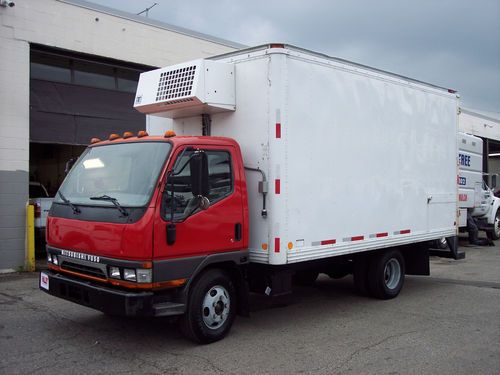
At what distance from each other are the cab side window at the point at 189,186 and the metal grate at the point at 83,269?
94cm

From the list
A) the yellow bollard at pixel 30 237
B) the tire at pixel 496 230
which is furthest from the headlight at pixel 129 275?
the tire at pixel 496 230

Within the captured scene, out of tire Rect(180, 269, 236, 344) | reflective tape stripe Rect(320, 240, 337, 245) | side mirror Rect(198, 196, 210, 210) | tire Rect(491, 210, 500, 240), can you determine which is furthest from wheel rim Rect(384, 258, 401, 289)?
tire Rect(491, 210, 500, 240)

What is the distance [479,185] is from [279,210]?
483 inches

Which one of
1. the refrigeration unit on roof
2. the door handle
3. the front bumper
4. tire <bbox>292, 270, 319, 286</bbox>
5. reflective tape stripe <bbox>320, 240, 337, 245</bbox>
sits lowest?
tire <bbox>292, 270, 319, 286</bbox>

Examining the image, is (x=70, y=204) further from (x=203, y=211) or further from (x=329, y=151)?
(x=329, y=151)

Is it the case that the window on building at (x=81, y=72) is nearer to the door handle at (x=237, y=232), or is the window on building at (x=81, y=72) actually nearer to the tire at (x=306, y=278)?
the tire at (x=306, y=278)

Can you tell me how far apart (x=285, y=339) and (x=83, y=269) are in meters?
2.39

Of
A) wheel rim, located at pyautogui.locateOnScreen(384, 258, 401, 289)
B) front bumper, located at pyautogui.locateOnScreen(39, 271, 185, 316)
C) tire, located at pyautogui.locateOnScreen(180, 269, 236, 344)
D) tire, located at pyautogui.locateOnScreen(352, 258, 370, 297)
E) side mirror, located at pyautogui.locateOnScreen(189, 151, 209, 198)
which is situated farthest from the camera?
wheel rim, located at pyautogui.locateOnScreen(384, 258, 401, 289)

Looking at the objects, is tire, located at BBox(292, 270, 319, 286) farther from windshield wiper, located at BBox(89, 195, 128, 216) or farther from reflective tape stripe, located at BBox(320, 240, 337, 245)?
windshield wiper, located at BBox(89, 195, 128, 216)

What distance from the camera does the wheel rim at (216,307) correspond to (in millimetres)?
5500

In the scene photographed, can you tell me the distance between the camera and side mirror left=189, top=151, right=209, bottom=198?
518 centimetres

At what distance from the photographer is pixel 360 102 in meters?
7.08

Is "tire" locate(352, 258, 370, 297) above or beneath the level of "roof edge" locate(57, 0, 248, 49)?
beneath

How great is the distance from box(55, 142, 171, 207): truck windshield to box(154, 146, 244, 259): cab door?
211 millimetres
